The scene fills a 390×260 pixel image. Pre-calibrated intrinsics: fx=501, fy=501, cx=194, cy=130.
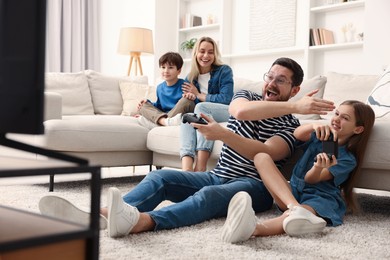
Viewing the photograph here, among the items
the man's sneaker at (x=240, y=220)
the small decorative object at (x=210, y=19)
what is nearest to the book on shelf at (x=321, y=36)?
the small decorative object at (x=210, y=19)

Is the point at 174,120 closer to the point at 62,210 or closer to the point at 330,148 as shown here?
the point at 330,148

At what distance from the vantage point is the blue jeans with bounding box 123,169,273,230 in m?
1.77

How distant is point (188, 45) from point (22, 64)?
540 cm

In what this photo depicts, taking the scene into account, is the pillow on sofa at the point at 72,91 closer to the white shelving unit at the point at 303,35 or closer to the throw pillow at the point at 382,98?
the throw pillow at the point at 382,98

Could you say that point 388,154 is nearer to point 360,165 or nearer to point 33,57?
point 360,165

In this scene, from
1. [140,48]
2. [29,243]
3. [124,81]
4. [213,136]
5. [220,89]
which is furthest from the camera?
[140,48]

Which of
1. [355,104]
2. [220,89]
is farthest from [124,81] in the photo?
[355,104]

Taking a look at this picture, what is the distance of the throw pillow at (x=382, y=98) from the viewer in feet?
8.30

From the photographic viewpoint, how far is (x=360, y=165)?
2084mm

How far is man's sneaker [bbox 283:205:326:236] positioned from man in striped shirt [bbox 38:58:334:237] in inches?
10.2

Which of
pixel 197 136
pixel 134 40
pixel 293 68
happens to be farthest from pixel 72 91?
pixel 293 68

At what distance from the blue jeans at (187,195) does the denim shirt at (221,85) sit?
0.98 m

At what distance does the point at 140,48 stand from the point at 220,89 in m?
2.61

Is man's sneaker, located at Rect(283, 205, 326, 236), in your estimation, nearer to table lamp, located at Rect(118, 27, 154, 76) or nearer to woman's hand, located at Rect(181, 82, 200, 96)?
woman's hand, located at Rect(181, 82, 200, 96)
